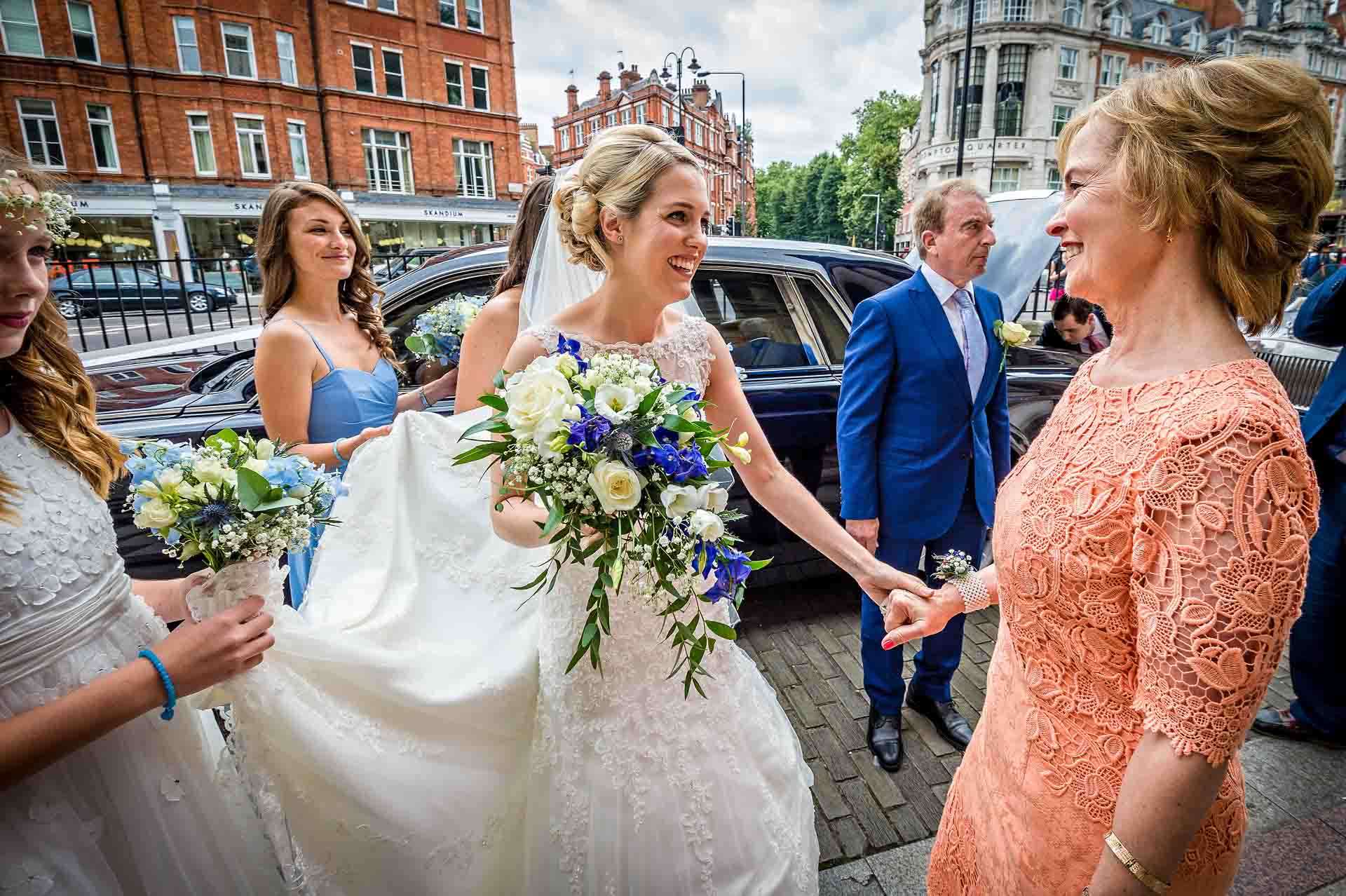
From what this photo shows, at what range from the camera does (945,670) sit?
2965mm

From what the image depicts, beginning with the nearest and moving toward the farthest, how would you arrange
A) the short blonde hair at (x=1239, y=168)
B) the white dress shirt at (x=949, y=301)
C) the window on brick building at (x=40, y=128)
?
the short blonde hair at (x=1239, y=168)
the white dress shirt at (x=949, y=301)
the window on brick building at (x=40, y=128)

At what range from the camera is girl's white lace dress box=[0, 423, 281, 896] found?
45.8 inches

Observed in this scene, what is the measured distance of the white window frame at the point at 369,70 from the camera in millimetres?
25266

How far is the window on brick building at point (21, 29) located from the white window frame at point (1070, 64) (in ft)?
148

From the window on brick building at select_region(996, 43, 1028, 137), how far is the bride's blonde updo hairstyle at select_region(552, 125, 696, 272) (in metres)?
43.9

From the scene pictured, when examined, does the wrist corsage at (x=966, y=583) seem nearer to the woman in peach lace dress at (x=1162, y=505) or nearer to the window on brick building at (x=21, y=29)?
the woman in peach lace dress at (x=1162, y=505)

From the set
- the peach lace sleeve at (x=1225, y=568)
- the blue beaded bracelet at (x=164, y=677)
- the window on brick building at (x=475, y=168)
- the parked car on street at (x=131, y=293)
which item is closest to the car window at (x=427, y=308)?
the blue beaded bracelet at (x=164, y=677)

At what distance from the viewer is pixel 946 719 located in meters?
2.91

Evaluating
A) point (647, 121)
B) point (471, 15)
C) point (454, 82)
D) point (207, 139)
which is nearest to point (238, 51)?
point (207, 139)

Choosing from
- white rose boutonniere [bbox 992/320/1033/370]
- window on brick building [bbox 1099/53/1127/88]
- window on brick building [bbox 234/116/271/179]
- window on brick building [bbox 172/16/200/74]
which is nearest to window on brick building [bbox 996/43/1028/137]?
window on brick building [bbox 1099/53/1127/88]

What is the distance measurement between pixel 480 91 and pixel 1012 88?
29.5 metres

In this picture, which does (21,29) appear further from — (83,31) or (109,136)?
(109,136)

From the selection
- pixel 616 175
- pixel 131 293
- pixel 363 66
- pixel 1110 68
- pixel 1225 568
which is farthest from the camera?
pixel 1110 68

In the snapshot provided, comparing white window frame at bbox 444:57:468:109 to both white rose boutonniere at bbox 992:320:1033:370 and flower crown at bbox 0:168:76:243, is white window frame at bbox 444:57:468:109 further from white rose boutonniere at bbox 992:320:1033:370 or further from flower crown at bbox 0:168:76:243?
flower crown at bbox 0:168:76:243
